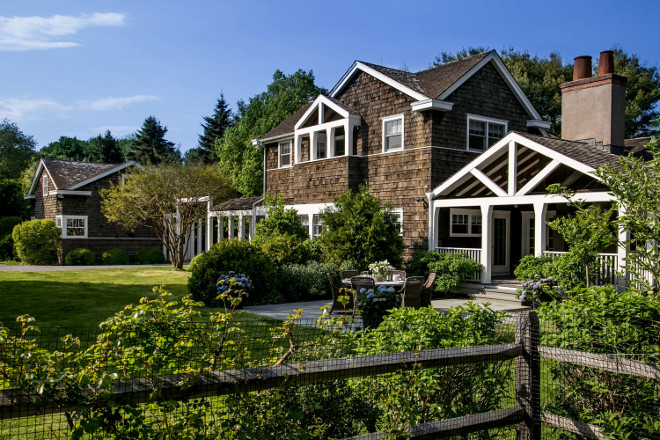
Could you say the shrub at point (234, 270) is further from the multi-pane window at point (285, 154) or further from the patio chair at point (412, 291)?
the multi-pane window at point (285, 154)

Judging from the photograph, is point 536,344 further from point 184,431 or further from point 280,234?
point 280,234

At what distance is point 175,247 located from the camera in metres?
26.2

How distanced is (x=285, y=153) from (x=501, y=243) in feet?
35.4

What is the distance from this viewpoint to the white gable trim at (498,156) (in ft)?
45.7

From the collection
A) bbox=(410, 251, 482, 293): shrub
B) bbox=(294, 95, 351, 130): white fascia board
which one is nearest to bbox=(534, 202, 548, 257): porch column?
bbox=(410, 251, 482, 293): shrub

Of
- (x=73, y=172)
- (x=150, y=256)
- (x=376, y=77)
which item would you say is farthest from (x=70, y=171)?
(x=376, y=77)

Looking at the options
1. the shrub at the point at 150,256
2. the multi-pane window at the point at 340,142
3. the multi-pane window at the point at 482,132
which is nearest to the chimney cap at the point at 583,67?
the multi-pane window at the point at 482,132

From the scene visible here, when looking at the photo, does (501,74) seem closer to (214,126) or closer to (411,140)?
(411,140)

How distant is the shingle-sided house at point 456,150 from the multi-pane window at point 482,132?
4 cm

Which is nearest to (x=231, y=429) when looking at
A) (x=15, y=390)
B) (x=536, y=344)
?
(x=15, y=390)

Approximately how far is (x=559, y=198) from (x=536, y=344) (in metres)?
10.9

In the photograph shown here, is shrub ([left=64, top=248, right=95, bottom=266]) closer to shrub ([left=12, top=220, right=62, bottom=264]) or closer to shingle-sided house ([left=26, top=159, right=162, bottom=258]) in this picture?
shingle-sided house ([left=26, top=159, right=162, bottom=258])

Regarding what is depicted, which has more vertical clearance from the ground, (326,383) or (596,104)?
(596,104)

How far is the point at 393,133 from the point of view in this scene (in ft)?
65.0
